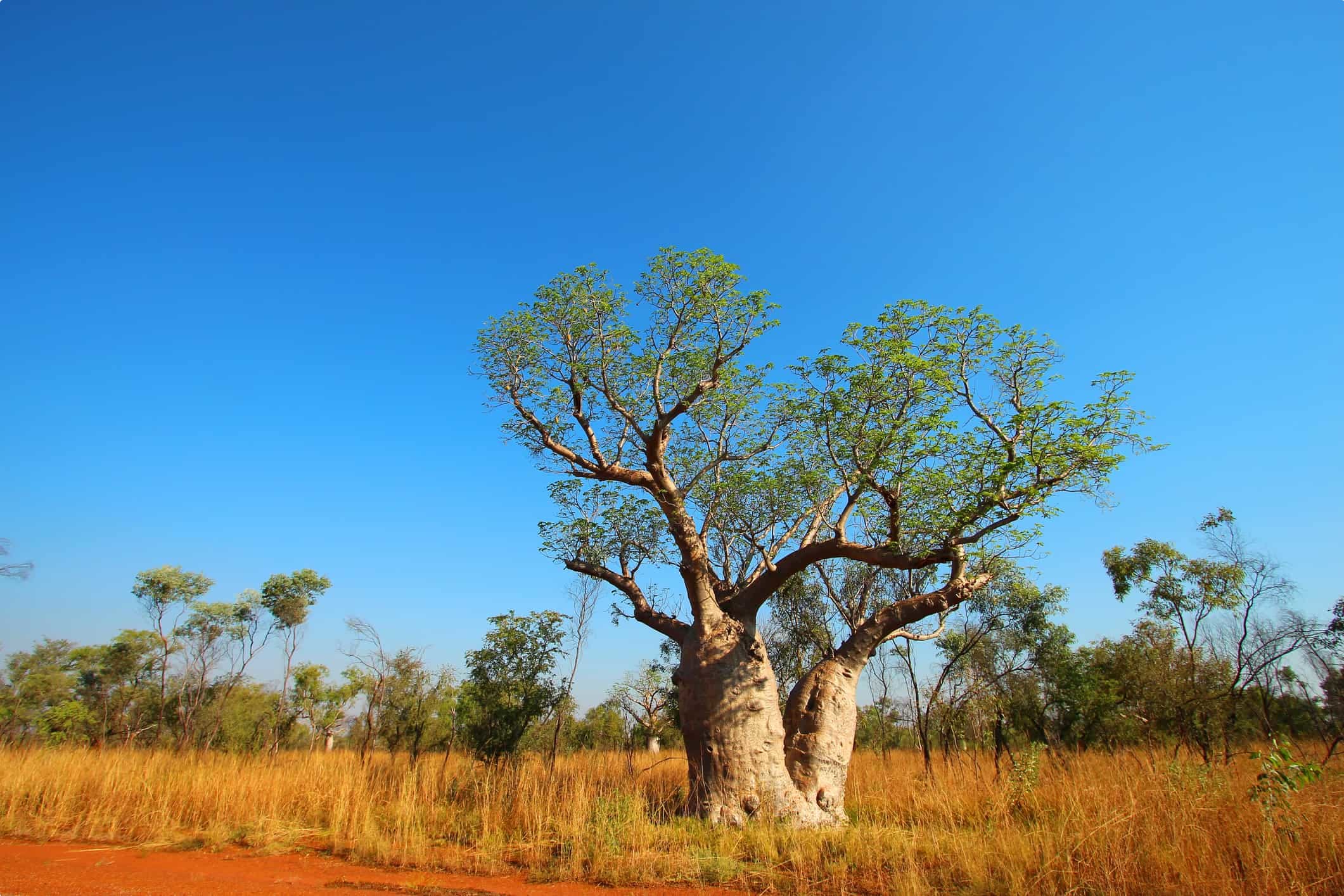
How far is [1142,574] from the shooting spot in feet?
46.8

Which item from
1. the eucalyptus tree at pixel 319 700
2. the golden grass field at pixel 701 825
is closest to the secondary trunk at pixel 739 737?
the golden grass field at pixel 701 825

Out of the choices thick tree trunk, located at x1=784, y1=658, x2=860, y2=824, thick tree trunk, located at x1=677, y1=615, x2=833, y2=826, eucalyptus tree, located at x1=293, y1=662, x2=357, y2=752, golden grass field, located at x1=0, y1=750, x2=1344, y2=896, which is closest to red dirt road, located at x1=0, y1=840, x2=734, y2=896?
golden grass field, located at x1=0, y1=750, x2=1344, y2=896

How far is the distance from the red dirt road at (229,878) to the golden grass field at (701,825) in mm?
266

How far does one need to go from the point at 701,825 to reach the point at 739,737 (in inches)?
40.8

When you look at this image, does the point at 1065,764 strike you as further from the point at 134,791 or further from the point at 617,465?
the point at 134,791

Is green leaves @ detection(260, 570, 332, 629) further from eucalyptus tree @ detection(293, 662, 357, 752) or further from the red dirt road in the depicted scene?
the red dirt road

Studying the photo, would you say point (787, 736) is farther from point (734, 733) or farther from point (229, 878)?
point (229, 878)

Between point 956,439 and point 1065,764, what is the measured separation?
5528 mm

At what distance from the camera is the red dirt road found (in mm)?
4840

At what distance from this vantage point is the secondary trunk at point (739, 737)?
7.20m

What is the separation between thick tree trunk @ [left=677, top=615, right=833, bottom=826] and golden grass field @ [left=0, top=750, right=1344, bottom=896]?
1.51 ft

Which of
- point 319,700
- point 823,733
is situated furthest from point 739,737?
point 319,700

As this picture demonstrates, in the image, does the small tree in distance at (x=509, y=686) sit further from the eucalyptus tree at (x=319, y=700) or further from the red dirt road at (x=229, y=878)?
the eucalyptus tree at (x=319, y=700)

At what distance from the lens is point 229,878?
5.15 meters
